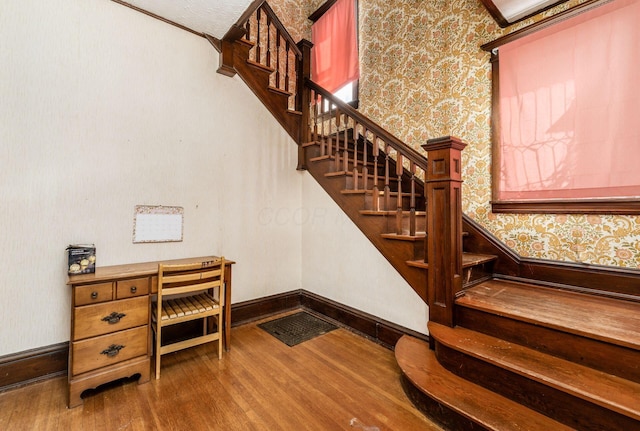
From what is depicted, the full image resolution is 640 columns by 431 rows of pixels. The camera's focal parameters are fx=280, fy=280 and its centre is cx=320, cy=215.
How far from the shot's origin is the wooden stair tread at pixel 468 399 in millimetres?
1331

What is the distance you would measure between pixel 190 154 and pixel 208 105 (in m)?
0.53

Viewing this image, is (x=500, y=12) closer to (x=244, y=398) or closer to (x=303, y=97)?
(x=303, y=97)

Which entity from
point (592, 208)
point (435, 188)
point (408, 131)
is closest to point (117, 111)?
point (435, 188)

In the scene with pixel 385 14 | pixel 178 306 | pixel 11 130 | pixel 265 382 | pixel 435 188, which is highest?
pixel 385 14

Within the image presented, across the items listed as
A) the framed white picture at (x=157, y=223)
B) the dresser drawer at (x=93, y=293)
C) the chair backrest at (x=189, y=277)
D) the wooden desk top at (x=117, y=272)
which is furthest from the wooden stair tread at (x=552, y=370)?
the framed white picture at (x=157, y=223)

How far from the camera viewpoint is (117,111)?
7.47 feet

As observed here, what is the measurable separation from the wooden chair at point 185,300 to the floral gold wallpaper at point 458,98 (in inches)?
96.5

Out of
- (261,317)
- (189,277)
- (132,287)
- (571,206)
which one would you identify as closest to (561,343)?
(571,206)

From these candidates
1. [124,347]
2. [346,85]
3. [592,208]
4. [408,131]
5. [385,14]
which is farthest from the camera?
[346,85]

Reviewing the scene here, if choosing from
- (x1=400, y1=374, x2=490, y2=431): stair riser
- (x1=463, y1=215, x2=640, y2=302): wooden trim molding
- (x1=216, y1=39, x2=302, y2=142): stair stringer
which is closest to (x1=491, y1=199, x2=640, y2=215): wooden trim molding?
(x1=463, y1=215, x2=640, y2=302): wooden trim molding

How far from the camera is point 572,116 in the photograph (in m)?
2.12

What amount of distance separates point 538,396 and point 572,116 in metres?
1.98

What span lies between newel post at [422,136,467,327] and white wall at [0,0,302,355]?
182 centimetres

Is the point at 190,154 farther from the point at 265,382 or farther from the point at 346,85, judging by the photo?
the point at 346,85
